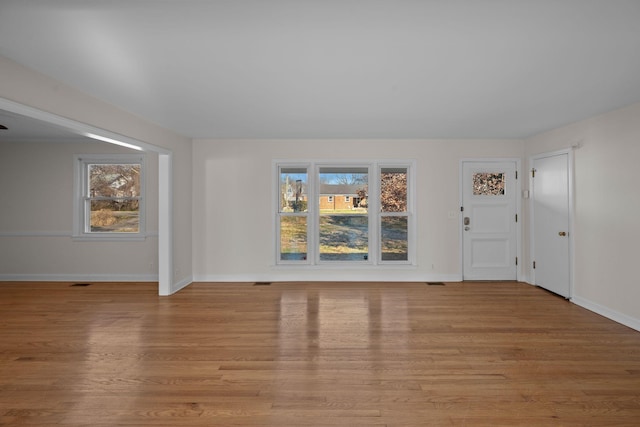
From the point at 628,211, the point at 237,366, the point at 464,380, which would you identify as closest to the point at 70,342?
the point at 237,366

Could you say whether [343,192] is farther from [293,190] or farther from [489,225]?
[489,225]

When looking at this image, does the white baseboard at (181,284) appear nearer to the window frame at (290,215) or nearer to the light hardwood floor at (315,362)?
the light hardwood floor at (315,362)

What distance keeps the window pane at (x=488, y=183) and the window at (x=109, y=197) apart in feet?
20.0

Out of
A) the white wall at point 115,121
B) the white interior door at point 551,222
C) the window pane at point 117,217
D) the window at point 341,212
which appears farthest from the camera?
the window pane at point 117,217

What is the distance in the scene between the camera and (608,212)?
4066mm

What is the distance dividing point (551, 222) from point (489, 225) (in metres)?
0.96

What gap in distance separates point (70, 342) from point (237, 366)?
190cm

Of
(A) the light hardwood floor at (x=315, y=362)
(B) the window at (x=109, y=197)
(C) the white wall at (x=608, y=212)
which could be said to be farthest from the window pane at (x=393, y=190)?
(B) the window at (x=109, y=197)

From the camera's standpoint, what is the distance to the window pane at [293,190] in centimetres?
595

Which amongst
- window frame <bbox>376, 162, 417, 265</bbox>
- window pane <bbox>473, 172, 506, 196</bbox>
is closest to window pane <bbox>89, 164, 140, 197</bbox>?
window frame <bbox>376, 162, 417, 265</bbox>

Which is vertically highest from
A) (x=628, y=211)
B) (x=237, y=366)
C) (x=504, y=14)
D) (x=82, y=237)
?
(x=504, y=14)

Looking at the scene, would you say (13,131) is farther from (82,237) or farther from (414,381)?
(414,381)

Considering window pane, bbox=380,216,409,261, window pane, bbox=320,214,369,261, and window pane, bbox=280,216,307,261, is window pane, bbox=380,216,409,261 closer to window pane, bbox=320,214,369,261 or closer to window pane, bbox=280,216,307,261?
window pane, bbox=320,214,369,261

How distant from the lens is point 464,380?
255 centimetres
